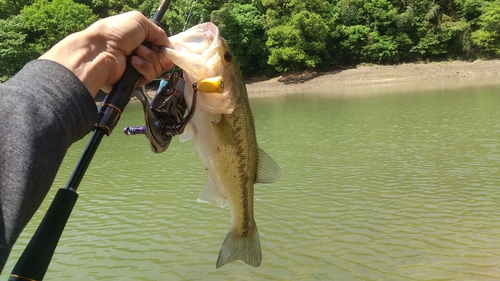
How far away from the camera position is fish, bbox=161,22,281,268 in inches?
90.0

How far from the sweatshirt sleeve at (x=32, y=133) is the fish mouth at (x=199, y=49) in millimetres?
818

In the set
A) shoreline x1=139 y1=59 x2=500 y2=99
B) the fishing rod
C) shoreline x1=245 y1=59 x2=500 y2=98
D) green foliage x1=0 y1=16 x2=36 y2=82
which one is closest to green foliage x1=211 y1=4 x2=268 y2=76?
shoreline x1=139 y1=59 x2=500 y2=99

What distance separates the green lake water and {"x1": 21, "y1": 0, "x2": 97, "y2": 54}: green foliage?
3340cm

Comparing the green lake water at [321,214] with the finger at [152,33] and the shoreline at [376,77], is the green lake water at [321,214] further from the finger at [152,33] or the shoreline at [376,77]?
the shoreline at [376,77]

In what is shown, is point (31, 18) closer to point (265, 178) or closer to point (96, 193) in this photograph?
point (96, 193)

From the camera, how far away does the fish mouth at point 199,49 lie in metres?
2.22

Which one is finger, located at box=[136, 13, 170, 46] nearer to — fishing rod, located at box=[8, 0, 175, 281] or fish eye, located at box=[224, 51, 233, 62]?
fishing rod, located at box=[8, 0, 175, 281]

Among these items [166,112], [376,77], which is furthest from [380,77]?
[166,112]

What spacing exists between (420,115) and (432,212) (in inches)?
470

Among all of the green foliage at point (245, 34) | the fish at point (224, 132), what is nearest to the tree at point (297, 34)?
the green foliage at point (245, 34)

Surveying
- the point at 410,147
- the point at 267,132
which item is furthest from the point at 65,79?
the point at 267,132

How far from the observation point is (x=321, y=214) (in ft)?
26.5

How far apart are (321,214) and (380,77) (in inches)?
1355

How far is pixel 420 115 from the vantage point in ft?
61.2
